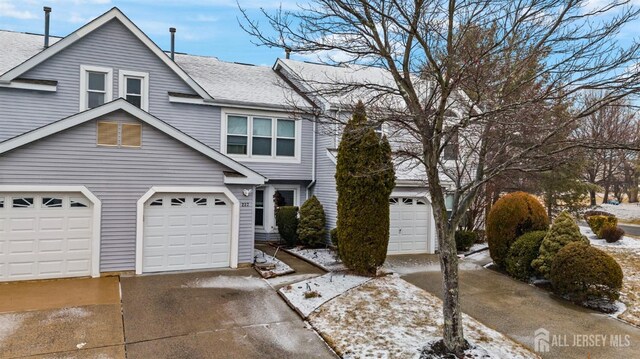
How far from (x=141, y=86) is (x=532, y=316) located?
1341 cm

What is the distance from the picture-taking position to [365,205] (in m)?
10.7

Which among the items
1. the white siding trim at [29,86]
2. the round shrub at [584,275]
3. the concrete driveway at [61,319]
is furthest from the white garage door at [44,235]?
the round shrub at [584,275]

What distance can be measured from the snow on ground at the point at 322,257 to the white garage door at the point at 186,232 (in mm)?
2756

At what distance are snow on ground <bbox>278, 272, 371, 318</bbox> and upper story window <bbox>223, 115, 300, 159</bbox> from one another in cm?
611

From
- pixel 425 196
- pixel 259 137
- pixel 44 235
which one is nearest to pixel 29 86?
pixel 44 235

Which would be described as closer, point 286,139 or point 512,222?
point 512,222

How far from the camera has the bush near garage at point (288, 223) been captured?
48.8 ft

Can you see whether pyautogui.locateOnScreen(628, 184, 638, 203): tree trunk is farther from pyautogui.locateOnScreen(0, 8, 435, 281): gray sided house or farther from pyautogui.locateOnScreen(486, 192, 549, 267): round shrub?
pyautogui.locateOnScreen(0, 8, 435, 281): gray sided house

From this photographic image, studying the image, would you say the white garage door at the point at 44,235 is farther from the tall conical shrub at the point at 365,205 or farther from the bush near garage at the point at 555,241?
the bush near garage at the point at 555,241

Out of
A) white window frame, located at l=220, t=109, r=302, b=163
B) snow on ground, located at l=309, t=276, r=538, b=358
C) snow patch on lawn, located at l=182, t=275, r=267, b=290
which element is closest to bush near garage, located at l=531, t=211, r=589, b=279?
snow on ground, located at l=309, t=276, r=538, b=358

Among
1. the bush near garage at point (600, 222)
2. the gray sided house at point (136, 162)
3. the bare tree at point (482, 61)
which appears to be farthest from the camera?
the bush near garage at point (600, 222)

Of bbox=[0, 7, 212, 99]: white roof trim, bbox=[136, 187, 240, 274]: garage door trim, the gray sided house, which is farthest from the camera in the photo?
bbox=[0, 7, 212, 99]: white roof trim

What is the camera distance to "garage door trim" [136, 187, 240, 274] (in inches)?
416

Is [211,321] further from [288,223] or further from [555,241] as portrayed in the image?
[555,241]
